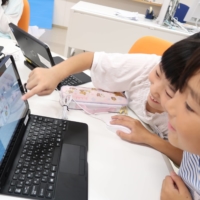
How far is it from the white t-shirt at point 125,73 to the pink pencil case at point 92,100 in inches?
2.2

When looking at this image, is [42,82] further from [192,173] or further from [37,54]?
[192,173]

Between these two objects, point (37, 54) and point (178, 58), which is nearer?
point (178, 58)

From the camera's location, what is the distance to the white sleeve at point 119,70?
0.88 m

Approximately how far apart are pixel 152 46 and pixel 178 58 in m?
0.49

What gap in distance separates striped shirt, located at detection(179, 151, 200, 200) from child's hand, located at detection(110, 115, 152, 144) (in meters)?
0.14

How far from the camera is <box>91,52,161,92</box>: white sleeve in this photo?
2.88 feet

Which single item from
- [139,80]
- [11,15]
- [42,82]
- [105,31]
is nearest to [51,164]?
[42,82]

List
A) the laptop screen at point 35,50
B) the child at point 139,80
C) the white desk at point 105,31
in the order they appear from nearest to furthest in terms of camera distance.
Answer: the child at point 139,80
the laptop screen at point 35,50
the white desk at point 105,31

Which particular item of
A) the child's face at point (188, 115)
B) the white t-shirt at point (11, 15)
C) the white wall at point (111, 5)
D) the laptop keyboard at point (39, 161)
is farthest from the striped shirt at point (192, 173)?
the white wall at point (111, 5)

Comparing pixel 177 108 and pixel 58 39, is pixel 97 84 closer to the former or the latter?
pixel 177 108

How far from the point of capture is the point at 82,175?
54cm

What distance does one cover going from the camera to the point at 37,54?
Answer: 2.73ft

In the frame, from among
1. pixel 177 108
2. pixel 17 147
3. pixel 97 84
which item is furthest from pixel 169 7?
pixel 17 147

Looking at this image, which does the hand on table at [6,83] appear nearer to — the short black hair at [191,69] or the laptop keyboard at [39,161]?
the laptop keyboard at [39,161]
